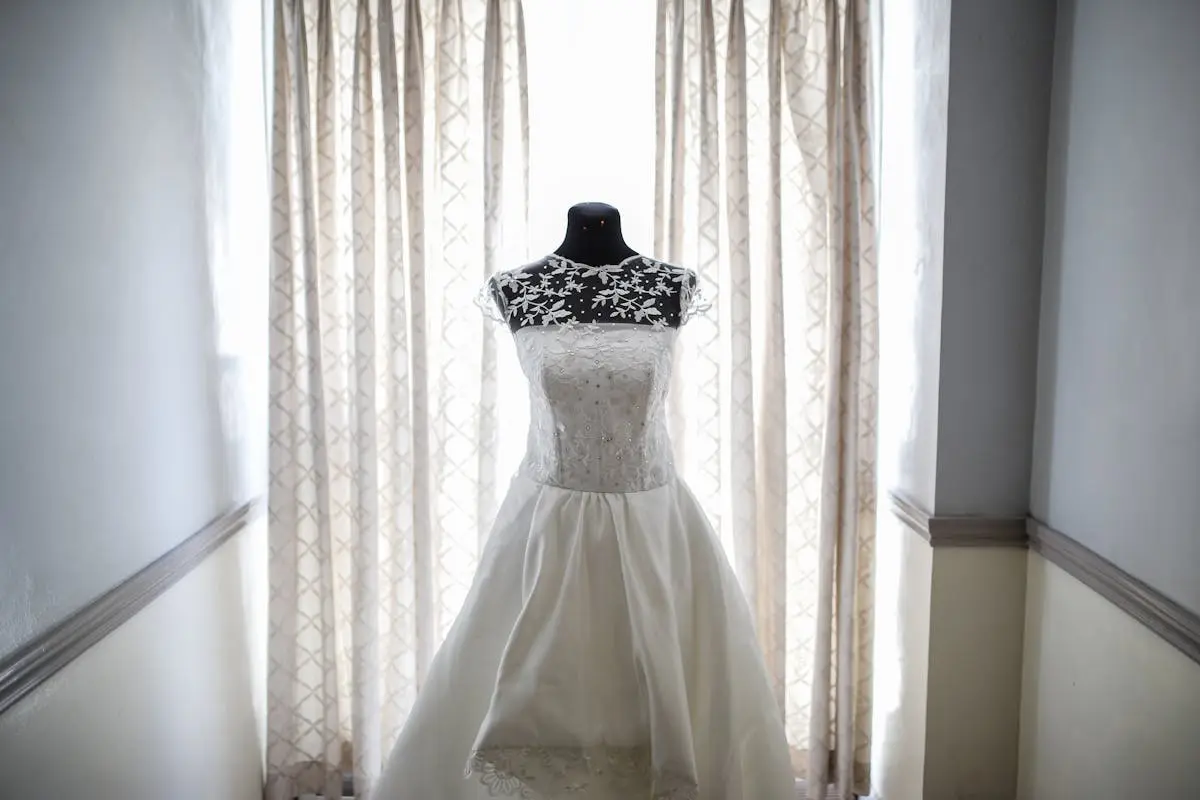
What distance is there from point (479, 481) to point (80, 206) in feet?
3.50

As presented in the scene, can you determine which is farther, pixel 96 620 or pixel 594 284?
pixel 594 284

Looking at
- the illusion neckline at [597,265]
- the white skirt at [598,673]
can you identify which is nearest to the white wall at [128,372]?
the white skirt at [598,673]

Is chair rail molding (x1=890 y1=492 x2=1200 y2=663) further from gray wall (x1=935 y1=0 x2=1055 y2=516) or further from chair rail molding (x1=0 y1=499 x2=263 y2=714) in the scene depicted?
chair rail molding (x1=0 y1=499 x2=263 y2=714)

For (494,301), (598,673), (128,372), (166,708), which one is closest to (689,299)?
(494,301)

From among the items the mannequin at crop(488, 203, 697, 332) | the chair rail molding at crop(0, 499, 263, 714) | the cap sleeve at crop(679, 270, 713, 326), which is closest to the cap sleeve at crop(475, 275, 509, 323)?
the mannequin at crop(488, 203, 697, 332)

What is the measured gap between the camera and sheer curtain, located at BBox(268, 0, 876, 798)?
200 centimetres

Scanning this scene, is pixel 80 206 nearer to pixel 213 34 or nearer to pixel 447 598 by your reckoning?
pixel 213 34

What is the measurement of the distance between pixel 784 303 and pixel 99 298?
5.00 feet

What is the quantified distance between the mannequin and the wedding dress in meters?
0.01

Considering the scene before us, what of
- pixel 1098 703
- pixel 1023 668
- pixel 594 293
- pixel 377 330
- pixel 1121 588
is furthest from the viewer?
pixel 377 330

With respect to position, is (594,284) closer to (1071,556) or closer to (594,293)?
(594,293)

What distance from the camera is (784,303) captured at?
83.7 inches

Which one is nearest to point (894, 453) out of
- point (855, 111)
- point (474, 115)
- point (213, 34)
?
point (855, 111)

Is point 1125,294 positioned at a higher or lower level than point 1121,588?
higher
